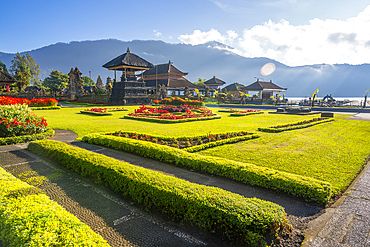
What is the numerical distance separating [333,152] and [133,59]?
35929 millimetres

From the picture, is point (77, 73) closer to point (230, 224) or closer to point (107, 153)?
point (107, 153)

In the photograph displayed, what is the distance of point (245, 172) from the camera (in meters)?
4.71

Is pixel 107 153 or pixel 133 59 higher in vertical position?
pixel 133 59

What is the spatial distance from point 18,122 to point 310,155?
10508 millimetres

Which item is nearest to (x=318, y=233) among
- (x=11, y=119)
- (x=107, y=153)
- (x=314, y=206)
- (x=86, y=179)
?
(x=314, y=206)

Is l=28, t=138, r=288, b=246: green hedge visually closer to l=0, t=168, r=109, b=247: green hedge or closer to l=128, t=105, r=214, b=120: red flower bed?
l=0, t=168, r=109, b=247: green hedge

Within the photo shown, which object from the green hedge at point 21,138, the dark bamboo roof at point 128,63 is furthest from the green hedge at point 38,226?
the dark bamboo roof at point 128,63

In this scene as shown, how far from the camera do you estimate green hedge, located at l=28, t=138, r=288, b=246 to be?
2.84 meters

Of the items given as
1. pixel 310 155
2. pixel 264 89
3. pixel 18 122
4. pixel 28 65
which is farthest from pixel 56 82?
pixel 310 155

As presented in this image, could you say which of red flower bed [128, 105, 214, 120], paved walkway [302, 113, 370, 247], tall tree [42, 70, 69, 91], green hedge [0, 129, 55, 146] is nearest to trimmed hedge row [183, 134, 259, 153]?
paved walkway [302, 113, 370, 247]

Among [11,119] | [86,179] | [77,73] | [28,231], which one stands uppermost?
[77,73]

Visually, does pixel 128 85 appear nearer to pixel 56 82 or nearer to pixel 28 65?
pixel 56 82

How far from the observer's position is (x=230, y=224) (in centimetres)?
288

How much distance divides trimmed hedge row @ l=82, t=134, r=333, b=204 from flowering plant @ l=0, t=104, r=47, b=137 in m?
4.43
